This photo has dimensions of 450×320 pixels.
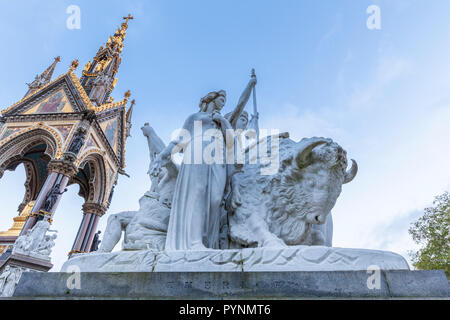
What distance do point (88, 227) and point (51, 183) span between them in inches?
190

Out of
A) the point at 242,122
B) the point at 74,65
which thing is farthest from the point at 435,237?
the point at 74,65

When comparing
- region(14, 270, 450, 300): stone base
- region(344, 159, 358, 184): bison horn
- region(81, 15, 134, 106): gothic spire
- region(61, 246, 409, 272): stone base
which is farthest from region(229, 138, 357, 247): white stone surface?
region(81, 15, 134, 106): gothic spire

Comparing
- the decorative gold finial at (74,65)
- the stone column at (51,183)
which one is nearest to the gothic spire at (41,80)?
the decorative gold finial at (74,65)

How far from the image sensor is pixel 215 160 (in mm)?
3057

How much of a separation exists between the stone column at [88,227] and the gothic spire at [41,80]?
9.47 m

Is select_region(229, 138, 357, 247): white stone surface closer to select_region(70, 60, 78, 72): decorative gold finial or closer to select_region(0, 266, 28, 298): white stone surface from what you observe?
select_region(0, 266, 28, 298): white stone surface

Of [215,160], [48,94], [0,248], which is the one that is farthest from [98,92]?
[215,160]

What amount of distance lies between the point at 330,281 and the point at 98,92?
24700mm

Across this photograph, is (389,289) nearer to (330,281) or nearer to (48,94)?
(330,281)

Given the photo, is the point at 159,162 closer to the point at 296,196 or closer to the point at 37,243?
the point at 296,196

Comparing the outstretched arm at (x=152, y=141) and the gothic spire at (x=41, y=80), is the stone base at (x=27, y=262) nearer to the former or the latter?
the outstretched arm at (x=152, y=141)

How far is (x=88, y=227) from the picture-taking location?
1970cm

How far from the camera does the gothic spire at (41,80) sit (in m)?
21.9

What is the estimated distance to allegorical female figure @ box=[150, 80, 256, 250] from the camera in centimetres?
258
